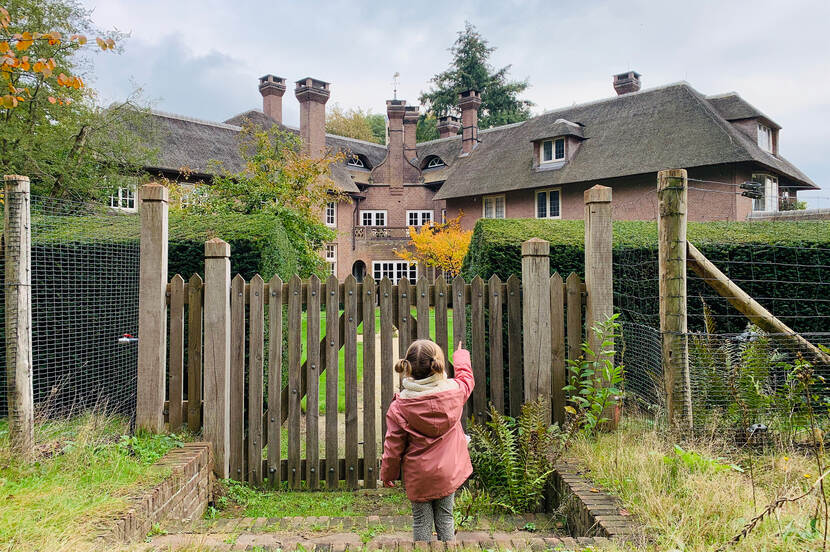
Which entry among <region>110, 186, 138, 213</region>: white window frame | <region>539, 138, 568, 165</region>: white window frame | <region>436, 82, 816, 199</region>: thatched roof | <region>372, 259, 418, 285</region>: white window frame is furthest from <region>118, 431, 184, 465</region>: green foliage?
<region>372, 259, 418, 285</region>: white window frame

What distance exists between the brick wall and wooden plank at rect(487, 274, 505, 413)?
223 centimetres

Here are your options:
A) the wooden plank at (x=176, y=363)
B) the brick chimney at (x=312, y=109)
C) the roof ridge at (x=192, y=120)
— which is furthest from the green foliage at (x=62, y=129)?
the wooden plank at (x=176, y=363)

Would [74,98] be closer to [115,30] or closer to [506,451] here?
[115,30]

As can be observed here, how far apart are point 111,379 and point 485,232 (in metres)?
3.88

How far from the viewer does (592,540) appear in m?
2.58

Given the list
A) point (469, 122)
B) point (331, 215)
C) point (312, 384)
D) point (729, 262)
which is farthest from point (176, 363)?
point (469, 122)

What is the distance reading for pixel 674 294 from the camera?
419cm

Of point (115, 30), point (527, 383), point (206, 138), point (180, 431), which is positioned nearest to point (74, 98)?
point (115, 30)

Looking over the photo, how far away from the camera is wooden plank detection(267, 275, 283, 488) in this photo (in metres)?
4.32

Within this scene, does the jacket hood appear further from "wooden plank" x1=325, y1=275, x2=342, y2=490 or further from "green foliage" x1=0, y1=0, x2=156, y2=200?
"green foliage" x1=0, y1=0, x2=156, y2=200

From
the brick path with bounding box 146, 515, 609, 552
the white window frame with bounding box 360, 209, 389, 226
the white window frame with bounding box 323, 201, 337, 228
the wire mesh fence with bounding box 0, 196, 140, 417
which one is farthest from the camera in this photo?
the white window frame with bounding box 360, 209, 389, 226

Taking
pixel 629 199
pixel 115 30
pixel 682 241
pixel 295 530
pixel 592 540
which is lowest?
pixel 295 530

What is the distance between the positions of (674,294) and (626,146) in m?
22.9

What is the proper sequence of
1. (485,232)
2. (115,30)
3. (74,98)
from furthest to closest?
(115,30) < (74,98) < (485,232)
